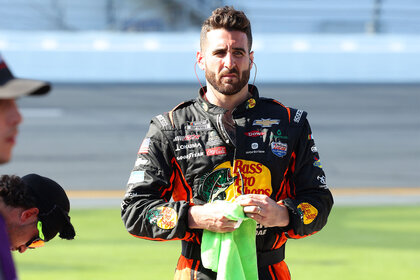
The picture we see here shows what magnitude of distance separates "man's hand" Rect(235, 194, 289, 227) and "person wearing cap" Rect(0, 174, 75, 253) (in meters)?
0.68

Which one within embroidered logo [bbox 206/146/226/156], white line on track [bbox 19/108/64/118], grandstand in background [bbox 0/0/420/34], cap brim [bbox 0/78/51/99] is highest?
cap brim [bbox 0/78/51/99]

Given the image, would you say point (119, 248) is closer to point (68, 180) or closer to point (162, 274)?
point (162, 274)

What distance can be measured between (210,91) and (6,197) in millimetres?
963

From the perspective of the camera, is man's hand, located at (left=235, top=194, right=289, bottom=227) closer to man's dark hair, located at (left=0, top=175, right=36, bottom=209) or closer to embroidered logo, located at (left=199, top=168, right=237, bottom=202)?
embroidered logo, located at (left=199, top=168, right=237, bottom=202)

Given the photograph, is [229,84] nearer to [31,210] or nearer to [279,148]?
[279,148]

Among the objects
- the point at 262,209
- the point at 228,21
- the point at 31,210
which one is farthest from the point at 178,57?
the point at 31,210

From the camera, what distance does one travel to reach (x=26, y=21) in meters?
22.5

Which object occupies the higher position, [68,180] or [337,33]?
[337,33]

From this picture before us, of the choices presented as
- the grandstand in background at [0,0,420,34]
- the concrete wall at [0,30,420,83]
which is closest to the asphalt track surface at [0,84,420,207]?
the concrete wall at [0,30,420,83]

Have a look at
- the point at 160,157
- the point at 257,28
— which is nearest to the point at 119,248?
the point at 160,157

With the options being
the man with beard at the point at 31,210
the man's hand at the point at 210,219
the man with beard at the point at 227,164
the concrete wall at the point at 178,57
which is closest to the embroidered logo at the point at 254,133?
the man with beard at the point at 227,164

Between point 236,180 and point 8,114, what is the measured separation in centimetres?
126

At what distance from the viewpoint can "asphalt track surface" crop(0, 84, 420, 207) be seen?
11617 mm

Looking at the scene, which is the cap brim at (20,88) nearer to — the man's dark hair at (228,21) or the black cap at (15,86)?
the black cap at (15,86)
